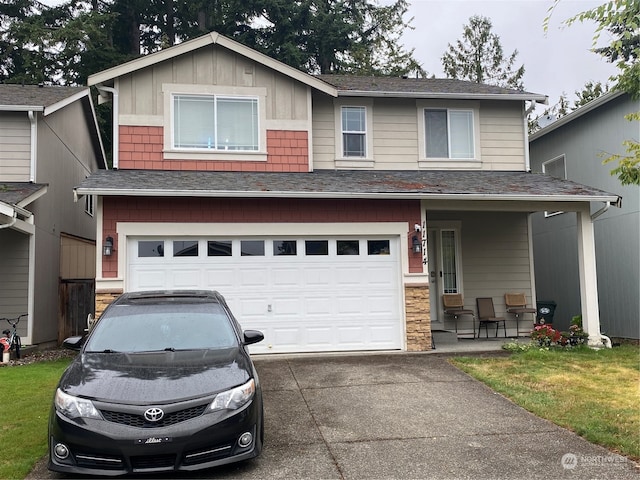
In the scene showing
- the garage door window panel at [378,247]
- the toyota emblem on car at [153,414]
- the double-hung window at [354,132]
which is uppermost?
the double-hung window at [354,132]

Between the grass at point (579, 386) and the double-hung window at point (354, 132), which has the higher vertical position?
the double-hung window at point (354, 132)

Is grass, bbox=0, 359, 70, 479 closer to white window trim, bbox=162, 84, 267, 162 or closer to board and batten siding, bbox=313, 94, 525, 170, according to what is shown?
white window trim, bbox=162, 84, 267, 162

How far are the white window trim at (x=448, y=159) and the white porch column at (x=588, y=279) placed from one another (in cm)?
277

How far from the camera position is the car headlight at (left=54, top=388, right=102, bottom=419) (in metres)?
4.23

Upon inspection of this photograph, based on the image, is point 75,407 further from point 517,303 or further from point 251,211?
point 517,303

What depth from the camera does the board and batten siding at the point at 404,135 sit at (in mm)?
A: 12547

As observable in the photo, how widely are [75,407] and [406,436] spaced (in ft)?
10.2

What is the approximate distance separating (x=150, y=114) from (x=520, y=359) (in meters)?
8.67

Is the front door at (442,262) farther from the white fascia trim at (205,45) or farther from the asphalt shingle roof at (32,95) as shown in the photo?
the asphalt shingle roof at (32,95)

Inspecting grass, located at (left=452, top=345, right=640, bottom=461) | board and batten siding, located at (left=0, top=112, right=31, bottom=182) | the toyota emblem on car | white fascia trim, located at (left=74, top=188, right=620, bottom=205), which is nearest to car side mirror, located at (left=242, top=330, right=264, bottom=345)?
the toyota emblem on car

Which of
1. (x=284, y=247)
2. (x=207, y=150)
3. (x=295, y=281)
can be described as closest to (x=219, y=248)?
(x=284, y=247)

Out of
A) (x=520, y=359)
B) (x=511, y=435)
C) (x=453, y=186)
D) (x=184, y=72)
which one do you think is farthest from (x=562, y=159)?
(x=511, y=435)

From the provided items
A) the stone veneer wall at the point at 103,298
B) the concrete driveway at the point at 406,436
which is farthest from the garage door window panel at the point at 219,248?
the concrete driveway at the point at 406,436

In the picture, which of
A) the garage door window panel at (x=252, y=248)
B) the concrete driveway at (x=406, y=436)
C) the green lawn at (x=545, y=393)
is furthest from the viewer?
the garage door window panel at (x=252, y=248)
